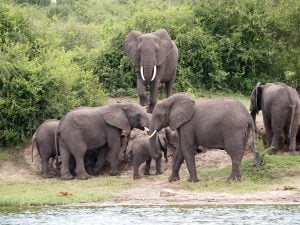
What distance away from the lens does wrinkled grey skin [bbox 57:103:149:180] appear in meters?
24.0

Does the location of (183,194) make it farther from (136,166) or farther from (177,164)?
(136,166)

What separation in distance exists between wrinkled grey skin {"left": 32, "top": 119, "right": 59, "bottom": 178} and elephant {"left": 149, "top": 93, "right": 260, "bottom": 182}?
272cm

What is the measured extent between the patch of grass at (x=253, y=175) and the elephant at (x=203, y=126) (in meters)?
0.24

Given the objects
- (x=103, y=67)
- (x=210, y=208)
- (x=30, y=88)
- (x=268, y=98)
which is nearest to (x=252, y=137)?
(x=268, y=98)

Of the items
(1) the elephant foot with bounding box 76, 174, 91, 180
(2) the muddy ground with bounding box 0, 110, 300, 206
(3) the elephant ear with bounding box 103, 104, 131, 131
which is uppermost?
(3) the elephant ear with bounding box 103, 104, 131, 131

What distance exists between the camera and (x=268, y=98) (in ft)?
79.9

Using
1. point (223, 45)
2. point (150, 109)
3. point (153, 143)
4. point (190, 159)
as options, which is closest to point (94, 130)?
point (153, 143)

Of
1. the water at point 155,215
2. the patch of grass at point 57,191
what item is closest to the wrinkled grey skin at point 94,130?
the patch of grass at point 57,191

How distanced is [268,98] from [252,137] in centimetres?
131

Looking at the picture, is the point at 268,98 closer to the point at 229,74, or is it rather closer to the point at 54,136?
the point at 54,136

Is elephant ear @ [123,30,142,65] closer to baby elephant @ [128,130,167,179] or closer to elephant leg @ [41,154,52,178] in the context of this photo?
baby elephant @ [128,130,167,179]

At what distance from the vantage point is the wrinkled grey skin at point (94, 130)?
78.7 ft

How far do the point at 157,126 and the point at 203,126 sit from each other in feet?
3.31

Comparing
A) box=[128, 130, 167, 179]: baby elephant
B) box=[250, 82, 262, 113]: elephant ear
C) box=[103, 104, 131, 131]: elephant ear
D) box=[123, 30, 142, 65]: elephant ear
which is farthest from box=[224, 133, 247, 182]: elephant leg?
box=[123, 30, 142, 65]: elephant ear
